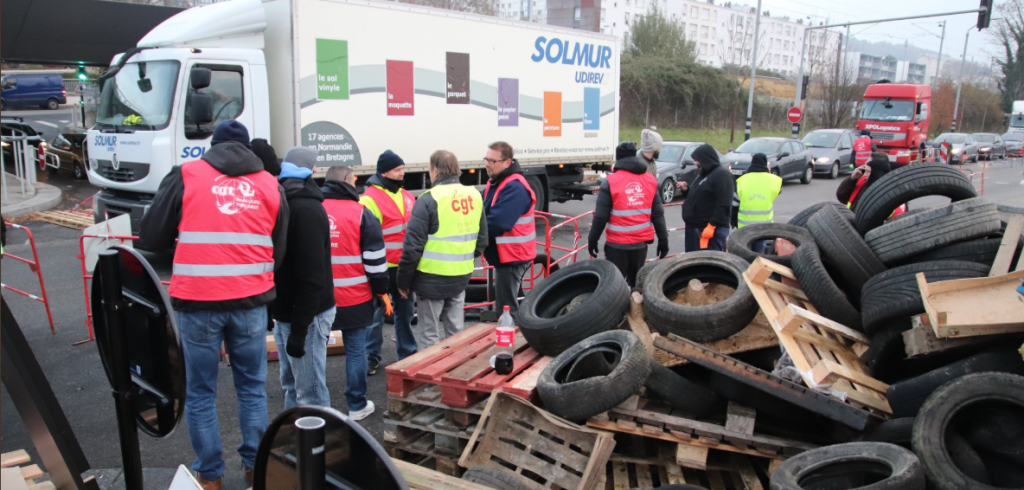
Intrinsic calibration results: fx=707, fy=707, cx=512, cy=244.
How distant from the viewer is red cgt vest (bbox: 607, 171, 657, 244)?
23.7 feet

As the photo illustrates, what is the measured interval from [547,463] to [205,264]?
2.13 m

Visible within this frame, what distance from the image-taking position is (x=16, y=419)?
517cm

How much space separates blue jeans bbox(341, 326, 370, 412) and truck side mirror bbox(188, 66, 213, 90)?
6.21 metres

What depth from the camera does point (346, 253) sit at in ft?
16.7

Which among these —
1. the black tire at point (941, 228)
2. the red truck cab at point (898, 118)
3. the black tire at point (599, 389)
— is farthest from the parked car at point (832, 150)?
the black tire at point (599, 389)

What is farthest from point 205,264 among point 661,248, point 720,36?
point 720,36

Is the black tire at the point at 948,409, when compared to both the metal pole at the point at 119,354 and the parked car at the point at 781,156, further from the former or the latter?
the parked car at the point at 781,156

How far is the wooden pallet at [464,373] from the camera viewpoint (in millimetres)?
4355

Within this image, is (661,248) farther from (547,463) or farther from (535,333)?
(547,463)

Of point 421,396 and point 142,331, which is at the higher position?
point 142,331

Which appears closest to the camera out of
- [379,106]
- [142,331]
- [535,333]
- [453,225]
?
[142,331]

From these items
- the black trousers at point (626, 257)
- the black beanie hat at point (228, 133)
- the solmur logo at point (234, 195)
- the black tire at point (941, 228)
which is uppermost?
the black beanie hat at point (228, 133)

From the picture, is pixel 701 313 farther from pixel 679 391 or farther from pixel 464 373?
pixel 464 373

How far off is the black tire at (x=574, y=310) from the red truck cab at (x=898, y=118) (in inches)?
994
